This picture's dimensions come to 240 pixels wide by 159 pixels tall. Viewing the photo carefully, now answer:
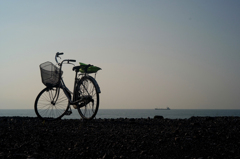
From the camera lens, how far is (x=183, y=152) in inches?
169

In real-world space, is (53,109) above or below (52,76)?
below

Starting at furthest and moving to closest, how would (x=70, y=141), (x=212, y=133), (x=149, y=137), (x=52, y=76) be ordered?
(x=52, y=76) → (x=212, y=133) → (x=149, y=137) → (x=70, y=141)

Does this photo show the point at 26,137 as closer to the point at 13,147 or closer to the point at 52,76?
the point at 13,147

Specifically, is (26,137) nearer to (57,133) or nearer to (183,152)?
(57,133)

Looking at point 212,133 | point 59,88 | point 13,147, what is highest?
point 59,88

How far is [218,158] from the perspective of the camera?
13.0ft

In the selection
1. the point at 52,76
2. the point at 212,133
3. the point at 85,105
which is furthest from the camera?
the point at 52,76

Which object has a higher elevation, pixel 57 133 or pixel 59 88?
pixel 59 88

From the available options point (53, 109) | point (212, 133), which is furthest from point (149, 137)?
point (53, 109)

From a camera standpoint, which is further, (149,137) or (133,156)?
(149,137)

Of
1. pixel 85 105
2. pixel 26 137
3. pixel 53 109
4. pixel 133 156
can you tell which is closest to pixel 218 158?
pixel 133 156

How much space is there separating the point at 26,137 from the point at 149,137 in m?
2.77

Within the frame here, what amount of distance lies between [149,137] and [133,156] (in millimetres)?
1314

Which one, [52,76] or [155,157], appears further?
[52,76]
